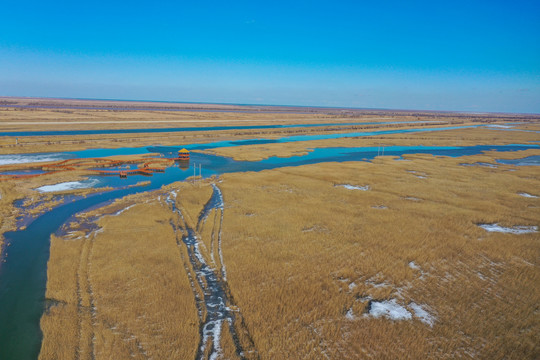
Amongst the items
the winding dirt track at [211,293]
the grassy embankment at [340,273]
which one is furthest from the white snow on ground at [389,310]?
the winding dirt track at [211,293]

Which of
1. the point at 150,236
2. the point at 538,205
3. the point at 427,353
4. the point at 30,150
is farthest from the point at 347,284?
the point at 30,150

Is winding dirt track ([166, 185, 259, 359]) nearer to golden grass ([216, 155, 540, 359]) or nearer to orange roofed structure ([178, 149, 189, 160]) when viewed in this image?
golden grass ([216, 155, 540, 359])

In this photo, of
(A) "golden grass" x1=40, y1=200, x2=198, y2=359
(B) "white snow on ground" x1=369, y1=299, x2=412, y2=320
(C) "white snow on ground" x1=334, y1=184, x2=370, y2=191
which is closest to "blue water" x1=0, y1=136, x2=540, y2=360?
(A) "golden grass" x1=40, y1=200, x2=198, y2=359

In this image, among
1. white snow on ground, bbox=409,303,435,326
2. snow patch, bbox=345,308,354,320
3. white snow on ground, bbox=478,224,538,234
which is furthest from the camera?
white snow on ground, bbox=478,224,538,234

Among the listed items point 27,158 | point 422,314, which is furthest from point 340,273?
point 27,158

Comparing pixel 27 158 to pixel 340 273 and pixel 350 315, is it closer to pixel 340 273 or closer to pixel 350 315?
pixel 340 273

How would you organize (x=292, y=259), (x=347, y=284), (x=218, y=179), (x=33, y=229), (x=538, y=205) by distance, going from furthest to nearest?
(x=218, y=179)
(x=538, y=205)
(x=33, y=229)
(x=292, y=259)
(x=347, y=284)

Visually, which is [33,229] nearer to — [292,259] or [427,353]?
[292,259]
